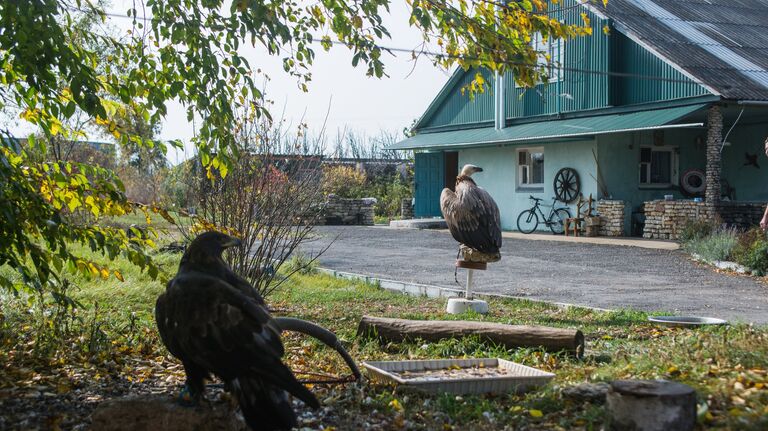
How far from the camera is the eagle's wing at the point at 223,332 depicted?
4.37m

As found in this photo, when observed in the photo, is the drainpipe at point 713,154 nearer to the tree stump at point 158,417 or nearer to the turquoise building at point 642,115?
the turquoise building at point 642,115

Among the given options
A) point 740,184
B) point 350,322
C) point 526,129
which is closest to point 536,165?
point 526,129

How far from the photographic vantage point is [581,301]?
11242 millimetres

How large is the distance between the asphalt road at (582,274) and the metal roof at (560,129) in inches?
118

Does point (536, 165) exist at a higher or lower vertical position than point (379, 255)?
higher

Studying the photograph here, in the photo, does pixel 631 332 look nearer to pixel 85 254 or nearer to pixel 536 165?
pixel 85 254

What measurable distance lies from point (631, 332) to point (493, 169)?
1909cm

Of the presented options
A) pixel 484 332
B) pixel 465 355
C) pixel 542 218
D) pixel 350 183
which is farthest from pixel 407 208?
pixel 465 355

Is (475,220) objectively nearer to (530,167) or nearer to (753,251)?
(753,251)

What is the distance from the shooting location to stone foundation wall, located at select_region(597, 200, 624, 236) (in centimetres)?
2217

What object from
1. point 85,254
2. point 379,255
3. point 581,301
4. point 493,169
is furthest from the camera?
point 493,169

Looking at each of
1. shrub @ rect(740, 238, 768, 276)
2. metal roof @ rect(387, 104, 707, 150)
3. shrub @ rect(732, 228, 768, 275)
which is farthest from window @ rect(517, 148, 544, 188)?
shrub @ rect(740, 238, 768, 276)

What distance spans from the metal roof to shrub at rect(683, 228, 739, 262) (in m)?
2.70

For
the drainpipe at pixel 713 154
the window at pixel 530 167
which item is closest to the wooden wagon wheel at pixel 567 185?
the window at pixel 530 167
